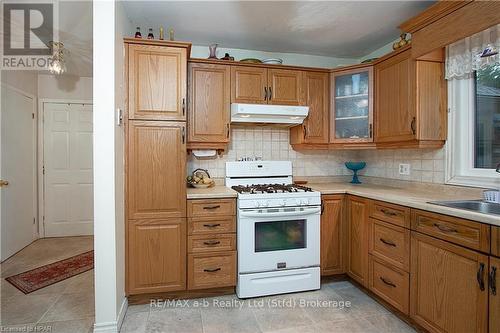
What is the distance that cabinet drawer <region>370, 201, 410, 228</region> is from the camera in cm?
205

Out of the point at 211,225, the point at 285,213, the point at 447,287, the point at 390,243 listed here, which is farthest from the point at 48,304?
the point at 447,287

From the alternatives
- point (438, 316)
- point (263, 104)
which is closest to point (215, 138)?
point (263, 104)

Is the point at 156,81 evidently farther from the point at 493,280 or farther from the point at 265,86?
the point at 493,280

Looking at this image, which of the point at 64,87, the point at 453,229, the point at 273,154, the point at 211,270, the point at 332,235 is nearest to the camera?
the point at 453,229

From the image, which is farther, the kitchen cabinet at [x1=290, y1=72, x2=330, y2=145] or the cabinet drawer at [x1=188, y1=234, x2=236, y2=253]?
the kitchen cabinet at [x1=290, y1=72, x2=330, y2=145]

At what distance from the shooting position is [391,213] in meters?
2.19

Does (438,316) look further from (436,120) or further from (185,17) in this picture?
(185,17)

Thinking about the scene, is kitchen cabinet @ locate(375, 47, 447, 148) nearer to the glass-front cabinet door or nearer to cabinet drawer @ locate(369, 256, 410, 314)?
the glass-front cabinet door

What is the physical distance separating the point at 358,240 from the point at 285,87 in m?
1.65

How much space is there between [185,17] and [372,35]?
1.87 metres

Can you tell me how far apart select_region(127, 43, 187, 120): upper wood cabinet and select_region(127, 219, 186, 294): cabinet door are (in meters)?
0.90

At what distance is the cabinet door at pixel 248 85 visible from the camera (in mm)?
2825

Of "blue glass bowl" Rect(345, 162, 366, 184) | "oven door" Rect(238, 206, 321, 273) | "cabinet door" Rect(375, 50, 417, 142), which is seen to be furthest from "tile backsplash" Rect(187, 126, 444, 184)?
"oven door" Rect(238, 206, 321, 273)

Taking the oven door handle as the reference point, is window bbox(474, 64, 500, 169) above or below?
above
